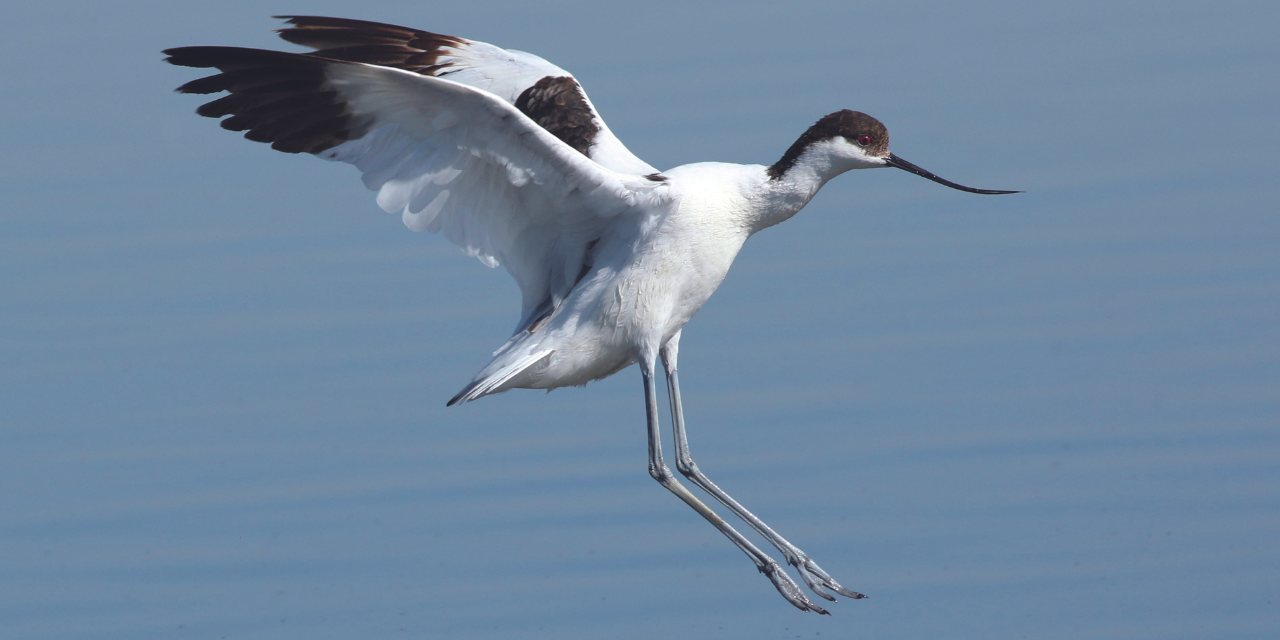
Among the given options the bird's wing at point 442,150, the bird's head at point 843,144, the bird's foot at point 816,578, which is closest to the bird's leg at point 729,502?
the bird's foot at point 816,578

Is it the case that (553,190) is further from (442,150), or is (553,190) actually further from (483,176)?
(442,150)

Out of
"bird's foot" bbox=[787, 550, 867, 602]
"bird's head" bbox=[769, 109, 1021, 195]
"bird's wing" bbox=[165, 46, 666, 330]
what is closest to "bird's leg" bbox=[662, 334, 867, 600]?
"bird's foot" bbox=[787, 550, 867, 602]

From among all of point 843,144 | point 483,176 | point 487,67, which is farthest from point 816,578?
point 487,67

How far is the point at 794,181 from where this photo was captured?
7.13 meters

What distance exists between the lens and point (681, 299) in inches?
285

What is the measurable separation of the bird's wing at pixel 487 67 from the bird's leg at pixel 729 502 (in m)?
1.00

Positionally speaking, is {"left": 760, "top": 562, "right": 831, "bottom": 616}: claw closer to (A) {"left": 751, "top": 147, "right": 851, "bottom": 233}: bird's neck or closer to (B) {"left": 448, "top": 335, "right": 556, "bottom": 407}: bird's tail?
(B) {"left": 448, "top": 335, "right": 556, "bottom": 407}: bird's tail

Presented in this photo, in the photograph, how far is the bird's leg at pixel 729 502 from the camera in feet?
24.8

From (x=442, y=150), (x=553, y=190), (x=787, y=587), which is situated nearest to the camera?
(x=442, y=150)

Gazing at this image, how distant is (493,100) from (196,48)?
1.17 m

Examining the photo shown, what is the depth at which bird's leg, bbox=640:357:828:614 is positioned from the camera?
745 centimetres

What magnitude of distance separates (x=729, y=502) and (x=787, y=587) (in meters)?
0.51

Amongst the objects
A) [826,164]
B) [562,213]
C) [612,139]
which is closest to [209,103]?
[562,213]

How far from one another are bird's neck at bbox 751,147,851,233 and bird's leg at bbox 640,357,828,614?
0.97 m
